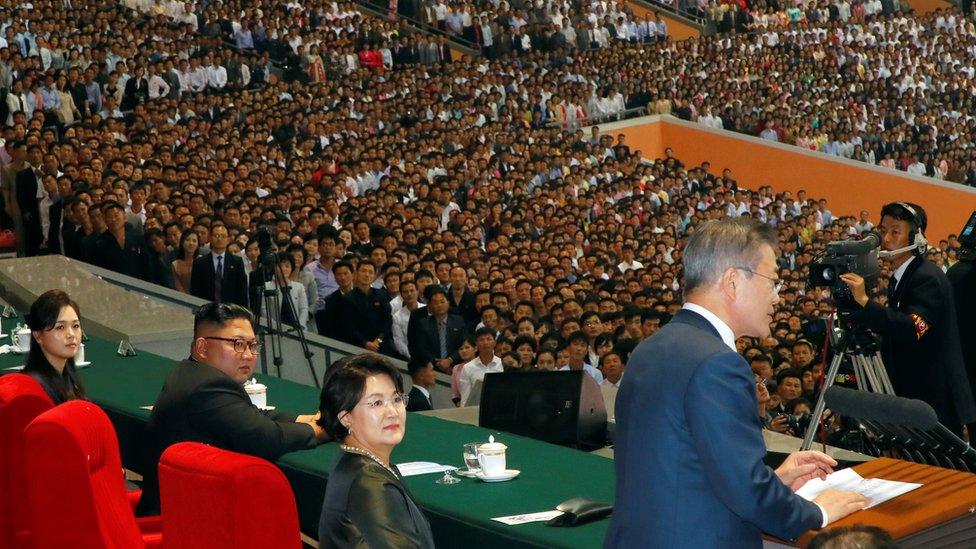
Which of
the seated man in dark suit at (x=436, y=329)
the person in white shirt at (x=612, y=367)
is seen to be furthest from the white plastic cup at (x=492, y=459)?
the seated man in dark suit at (x=436, y=329)

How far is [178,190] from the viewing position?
454 inches

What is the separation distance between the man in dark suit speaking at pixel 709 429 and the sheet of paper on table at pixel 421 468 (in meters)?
1.24

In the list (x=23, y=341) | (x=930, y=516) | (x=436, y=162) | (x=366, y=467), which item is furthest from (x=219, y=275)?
(x=930, y=516)

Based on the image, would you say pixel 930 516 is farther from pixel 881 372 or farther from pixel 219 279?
pixel 219 279

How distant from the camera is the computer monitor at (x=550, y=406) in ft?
14.2

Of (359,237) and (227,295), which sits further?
(359,237)

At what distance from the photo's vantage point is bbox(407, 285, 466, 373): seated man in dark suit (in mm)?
9164

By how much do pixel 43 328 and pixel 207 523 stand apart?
2070 millimetres

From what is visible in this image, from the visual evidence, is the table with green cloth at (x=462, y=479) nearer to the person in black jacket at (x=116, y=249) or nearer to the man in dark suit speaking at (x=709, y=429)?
the man in dark suit speaking at (x=709, y=429)

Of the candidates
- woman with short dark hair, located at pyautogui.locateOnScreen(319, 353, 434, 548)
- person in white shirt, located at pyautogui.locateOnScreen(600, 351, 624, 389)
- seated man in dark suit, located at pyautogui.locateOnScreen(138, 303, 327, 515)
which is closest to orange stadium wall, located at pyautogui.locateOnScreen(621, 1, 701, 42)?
person in white shirt, located at pyautogui.locateOnScreen(600, 351, 624, 389)

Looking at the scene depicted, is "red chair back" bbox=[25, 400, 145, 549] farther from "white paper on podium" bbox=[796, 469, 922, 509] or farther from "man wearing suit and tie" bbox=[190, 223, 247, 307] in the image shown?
"man wearing suit and tie" bbox=[190, 223, 247, 307]

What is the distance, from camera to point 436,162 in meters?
15.5

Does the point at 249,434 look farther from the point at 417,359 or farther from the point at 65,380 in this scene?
the point at 417,359

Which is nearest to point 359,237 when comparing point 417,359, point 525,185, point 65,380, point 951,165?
point 417,359
